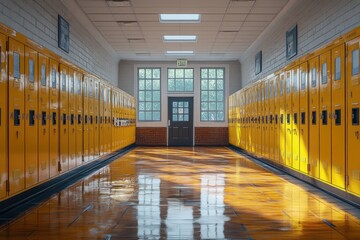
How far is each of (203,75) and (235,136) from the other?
11.4 feet

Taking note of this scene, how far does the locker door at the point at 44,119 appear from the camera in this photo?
19.1 feet

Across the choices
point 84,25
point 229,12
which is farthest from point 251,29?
point 84,25

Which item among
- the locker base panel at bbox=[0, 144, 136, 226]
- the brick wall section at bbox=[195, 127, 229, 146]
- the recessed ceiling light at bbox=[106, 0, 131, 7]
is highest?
the recessed ceiling light at bbox=[106, 0, 131, 7]

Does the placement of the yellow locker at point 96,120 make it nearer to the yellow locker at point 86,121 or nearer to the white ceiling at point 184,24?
the yellow locker at point 86,121

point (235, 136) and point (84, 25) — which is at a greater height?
point (84, 25)

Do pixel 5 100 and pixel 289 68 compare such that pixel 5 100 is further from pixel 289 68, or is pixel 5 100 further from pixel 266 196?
pixel 289 68

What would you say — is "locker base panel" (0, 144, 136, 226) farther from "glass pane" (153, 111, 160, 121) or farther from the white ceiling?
"glass pane" (153, 111, 160, 121)

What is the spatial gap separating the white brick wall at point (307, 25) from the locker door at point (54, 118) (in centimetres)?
424

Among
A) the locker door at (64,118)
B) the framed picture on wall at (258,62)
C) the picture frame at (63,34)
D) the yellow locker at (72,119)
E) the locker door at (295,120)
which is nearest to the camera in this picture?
the locker door at (64,118)

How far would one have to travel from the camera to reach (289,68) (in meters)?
7.68

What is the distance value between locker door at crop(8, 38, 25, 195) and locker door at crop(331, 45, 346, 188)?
140 inches

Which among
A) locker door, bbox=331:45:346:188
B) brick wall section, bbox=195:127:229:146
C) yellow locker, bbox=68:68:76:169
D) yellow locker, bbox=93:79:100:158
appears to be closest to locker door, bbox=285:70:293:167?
locker door, bbox=331:45:346:188

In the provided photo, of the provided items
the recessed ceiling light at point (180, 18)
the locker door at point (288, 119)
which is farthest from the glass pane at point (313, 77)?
the recessed ceiling light at point (180, 18)

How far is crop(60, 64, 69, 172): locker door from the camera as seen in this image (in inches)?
272
